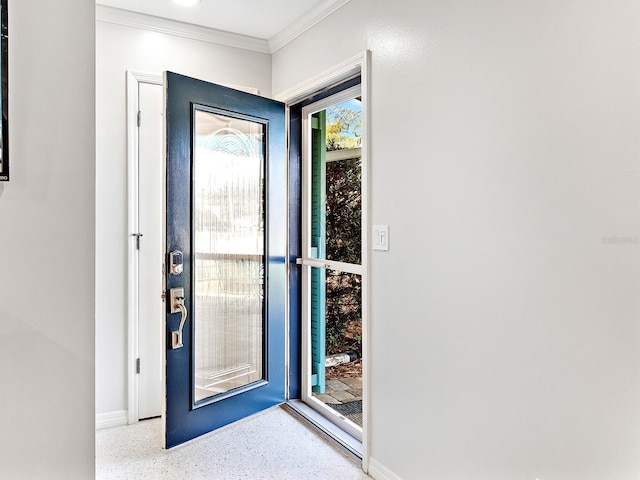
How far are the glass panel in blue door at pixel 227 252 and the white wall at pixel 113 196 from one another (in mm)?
499

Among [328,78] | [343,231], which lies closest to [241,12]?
[328,78]

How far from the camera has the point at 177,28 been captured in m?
2.72

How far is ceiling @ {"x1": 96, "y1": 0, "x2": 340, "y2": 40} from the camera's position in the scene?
2.44 meters

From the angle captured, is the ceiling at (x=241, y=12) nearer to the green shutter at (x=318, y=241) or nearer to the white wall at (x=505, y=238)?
the white wall at (x=505, y=238)

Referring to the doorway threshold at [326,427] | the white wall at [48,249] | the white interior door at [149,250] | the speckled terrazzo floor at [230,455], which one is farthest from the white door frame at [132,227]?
the white wall at [48,249]

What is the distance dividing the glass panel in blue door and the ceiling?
0.60m

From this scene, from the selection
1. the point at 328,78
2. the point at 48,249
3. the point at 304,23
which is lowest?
the point at 48,249

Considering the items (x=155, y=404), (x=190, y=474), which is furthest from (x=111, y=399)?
(x=190, y=474)

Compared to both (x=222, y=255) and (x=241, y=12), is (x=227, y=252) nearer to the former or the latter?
(x=222, y=255)

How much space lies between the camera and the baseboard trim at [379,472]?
2.01 meters

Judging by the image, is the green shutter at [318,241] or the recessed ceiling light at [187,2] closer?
the recessed ceiling light at [187,2]

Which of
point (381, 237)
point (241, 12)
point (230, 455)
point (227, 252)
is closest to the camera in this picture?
point (381, 237)

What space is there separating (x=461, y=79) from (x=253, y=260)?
1.64 m

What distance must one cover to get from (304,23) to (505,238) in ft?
6.03
